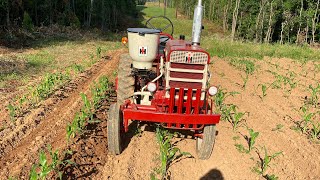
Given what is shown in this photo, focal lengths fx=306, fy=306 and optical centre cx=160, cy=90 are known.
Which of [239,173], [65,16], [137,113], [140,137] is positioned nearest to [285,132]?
[239,173]

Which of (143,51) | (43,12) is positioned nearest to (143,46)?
(143,51)

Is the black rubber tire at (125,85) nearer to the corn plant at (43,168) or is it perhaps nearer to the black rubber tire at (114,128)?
the black rubber tire at (114,128)

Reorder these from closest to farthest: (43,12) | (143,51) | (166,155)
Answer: (166,155), (143,51), (43,12)

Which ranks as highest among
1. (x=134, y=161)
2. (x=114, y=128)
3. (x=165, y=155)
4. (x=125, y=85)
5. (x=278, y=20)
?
(x=278, y=20)

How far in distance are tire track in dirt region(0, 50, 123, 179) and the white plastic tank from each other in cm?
184

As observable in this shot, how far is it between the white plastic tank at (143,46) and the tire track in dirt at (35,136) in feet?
6.04

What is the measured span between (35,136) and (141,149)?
1824 millimetres

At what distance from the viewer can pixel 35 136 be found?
5.20m

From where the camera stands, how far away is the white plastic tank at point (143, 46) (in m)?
5.05

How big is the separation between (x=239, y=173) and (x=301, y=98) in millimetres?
4931

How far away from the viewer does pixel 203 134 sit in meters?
4.77

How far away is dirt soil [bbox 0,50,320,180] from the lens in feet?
14.6

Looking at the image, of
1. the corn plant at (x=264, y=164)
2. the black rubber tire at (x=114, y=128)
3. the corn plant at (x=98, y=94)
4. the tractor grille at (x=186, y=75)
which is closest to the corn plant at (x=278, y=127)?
the corn plant at (x=264, y=164)

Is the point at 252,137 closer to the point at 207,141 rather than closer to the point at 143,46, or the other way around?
the point at 207,141
